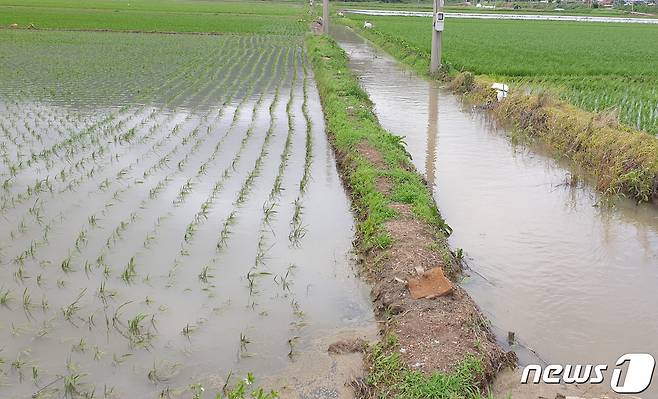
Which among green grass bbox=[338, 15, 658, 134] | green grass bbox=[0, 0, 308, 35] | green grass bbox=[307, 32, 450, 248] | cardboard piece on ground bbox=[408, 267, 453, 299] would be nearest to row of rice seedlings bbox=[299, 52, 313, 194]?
green grass bbox=[307, 32, 450, 248]

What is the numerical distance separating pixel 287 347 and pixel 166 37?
25454 millimetres

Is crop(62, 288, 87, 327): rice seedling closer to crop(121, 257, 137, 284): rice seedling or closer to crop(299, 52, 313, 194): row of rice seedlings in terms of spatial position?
crop(121, 257, 137, 284): rice seedling

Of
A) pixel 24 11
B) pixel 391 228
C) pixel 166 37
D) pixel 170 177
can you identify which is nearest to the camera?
pixel 391 228

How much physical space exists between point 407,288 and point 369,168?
122 inches

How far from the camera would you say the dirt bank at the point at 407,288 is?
12.5 ft

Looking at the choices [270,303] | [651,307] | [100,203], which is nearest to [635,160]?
[651,307]

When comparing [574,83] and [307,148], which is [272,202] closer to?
[307,148]

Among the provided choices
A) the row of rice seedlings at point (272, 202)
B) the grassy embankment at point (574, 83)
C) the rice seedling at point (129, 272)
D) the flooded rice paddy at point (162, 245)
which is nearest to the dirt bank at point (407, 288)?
the flooded rice paddy at point (162, 245)

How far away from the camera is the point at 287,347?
435 centimetres

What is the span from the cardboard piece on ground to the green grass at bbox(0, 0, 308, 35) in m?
27.7

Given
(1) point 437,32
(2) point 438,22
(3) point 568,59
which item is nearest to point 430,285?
(2) point 438,22

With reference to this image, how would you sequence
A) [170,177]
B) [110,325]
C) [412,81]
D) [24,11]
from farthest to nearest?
[24,11] < [412,81] < [170,177] < [110,325]

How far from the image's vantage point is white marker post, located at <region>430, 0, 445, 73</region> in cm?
1728

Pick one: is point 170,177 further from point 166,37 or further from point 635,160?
point 166,37
